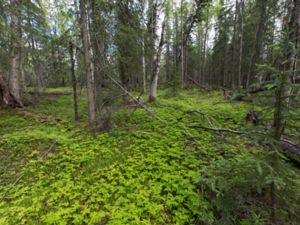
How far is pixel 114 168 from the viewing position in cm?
388

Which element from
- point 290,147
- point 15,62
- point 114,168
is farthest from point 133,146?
point 15,62

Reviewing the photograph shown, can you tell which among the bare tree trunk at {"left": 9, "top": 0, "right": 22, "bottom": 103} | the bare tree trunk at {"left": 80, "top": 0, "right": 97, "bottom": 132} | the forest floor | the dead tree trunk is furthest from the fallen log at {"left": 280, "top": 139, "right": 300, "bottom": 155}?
the dead tree trunk

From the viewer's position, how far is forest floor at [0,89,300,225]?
2850 mm

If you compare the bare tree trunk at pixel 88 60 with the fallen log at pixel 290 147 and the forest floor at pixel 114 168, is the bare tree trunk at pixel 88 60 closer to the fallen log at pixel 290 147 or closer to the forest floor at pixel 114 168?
the forest floor at pixel 114 168

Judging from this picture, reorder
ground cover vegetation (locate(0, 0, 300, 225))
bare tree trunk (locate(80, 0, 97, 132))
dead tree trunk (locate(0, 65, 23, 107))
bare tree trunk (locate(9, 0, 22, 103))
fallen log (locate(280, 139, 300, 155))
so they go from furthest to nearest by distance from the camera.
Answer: dead tree trunk (locate(0, 65, 23, 107))
bare tree trunk (locate(9, 0, 22, 103))
bare tree trunk (locate(80, 0, 97, 132))
fallen log (locate(280, 139, 300, 155))
ground cover vegetation (locate(0, 0, 300, 225))

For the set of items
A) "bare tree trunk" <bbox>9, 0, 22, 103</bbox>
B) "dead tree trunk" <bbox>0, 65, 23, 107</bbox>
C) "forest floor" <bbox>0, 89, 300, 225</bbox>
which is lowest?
"forest floor" <bbox>0, 89, 300, 225</bbox>

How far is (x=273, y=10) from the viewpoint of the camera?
13.3 metres

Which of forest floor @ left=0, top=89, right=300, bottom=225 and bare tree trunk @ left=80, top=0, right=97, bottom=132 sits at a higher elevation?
bare tree trunk @ left=80, top=0, right=97, bottom=132

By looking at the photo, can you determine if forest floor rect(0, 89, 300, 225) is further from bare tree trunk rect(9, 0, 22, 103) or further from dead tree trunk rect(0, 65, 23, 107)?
bare tree trunk rect(9, 0, 22, 103)

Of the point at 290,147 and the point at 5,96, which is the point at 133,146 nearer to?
the point at 290,147

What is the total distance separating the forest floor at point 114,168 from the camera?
9.35 feet

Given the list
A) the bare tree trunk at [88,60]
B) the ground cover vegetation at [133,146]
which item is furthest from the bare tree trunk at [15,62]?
the bare tree trunk at [88,60]

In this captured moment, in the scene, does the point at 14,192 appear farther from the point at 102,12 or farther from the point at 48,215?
the point at 102,12

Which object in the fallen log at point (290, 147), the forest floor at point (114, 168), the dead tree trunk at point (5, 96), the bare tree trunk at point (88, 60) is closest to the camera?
the forest floor at point (114, 168)
